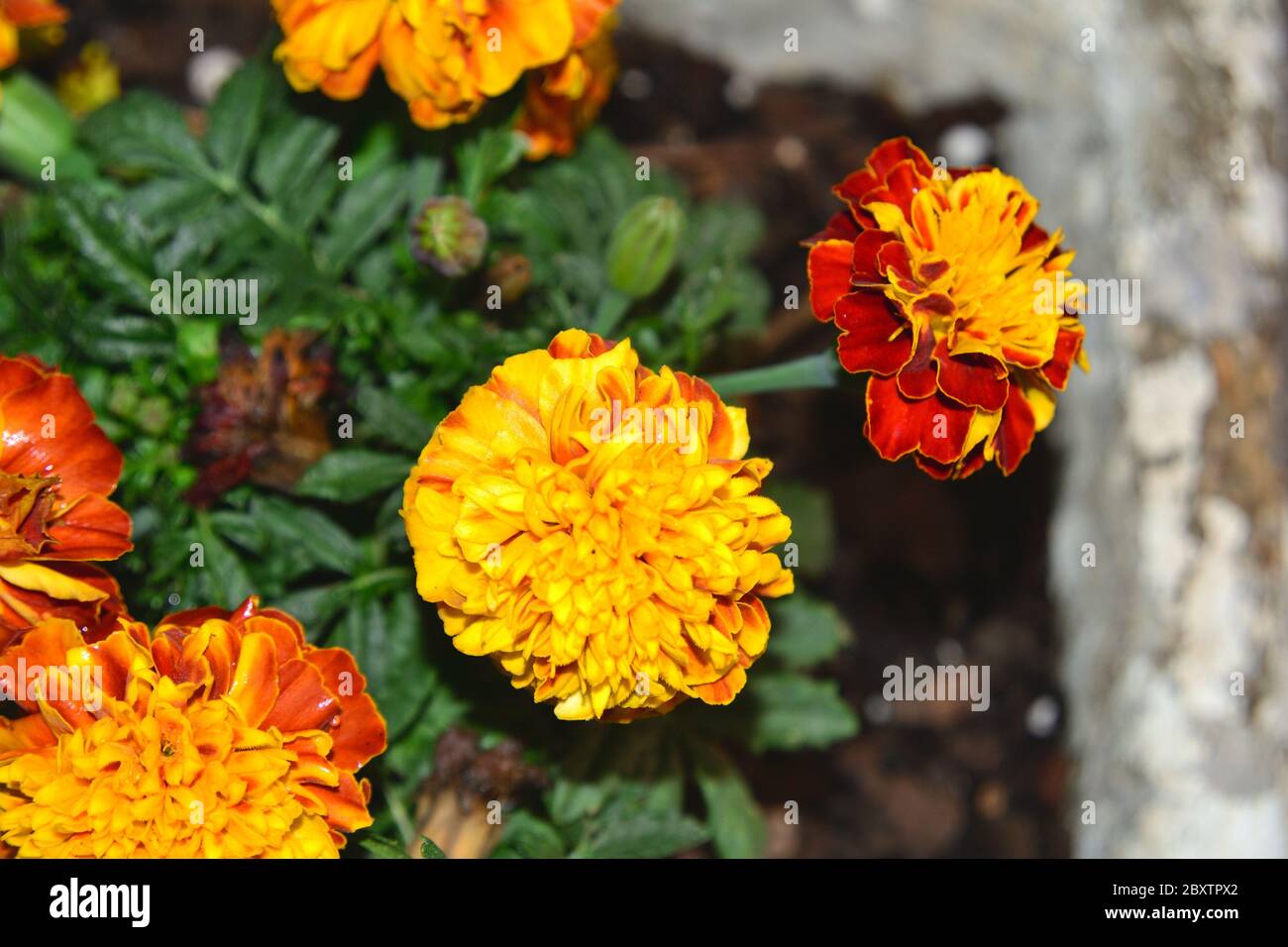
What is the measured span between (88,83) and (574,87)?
97 cm

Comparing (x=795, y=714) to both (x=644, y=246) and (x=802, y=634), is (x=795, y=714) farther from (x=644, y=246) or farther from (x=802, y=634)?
(x=644, y=246)

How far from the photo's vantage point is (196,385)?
149cm

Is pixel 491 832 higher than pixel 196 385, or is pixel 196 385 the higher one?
pixel 196 385

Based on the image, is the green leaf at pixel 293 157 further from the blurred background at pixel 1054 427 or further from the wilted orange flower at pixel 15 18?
the blurred background at pixel 1054 427

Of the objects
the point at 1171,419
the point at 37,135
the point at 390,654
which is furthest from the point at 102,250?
the point at 1171,419

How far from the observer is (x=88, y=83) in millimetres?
1976

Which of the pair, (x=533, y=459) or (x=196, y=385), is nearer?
(x=533, y=459)

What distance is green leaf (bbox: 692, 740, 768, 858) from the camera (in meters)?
1.67

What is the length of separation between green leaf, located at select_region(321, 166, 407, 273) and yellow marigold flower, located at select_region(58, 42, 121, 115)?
1.82ft
